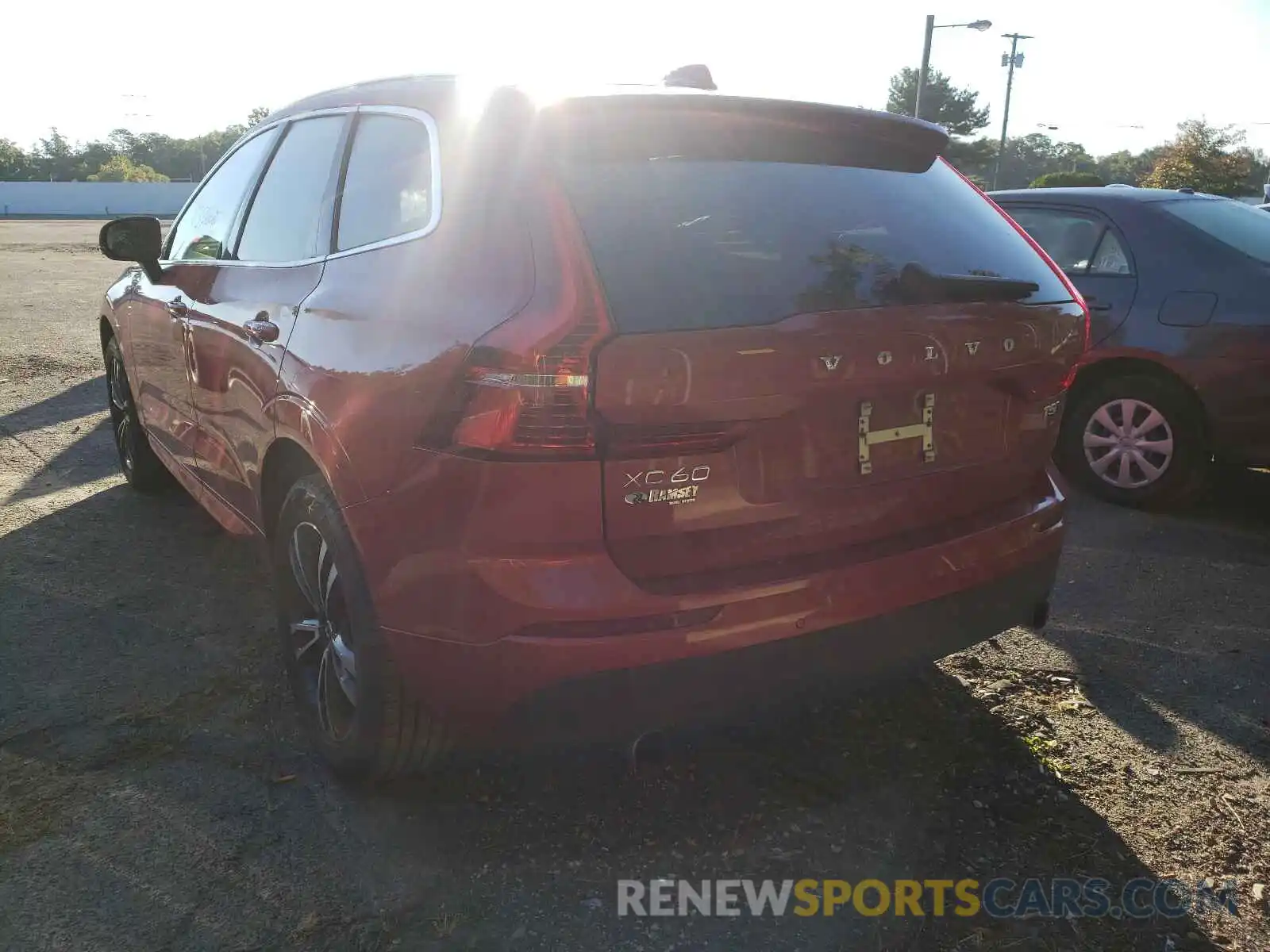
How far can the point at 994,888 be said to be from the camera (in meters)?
2.38

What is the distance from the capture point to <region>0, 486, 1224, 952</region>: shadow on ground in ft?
7.43

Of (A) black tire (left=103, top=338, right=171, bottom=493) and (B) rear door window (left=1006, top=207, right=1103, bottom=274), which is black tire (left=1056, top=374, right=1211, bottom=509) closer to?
(B) rear door window (left=1006, top=207, right=1103, bottom=274)

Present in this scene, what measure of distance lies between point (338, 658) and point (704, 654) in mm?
1105

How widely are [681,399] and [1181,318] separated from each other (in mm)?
3795

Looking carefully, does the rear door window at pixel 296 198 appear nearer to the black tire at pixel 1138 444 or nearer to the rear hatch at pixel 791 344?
the rear hatch at pixel 791 344

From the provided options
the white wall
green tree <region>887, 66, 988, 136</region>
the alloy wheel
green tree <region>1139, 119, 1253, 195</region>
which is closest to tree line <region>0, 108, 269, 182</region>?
the white wall

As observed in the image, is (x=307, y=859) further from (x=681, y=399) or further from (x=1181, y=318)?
(x=1181, y=318)

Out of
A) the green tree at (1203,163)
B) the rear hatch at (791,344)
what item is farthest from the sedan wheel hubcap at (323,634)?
the green tree at (1203,163)

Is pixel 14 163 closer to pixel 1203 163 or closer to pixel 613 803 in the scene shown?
pixel 1203 163

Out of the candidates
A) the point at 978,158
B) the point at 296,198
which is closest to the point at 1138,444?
the point at 296,198

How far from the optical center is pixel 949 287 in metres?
2.49

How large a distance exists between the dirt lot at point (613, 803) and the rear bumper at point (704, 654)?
Result: 12.2 inches

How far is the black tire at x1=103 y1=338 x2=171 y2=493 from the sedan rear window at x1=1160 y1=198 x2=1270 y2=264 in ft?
16.9

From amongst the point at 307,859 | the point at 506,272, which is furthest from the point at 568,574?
the point at 307,859
